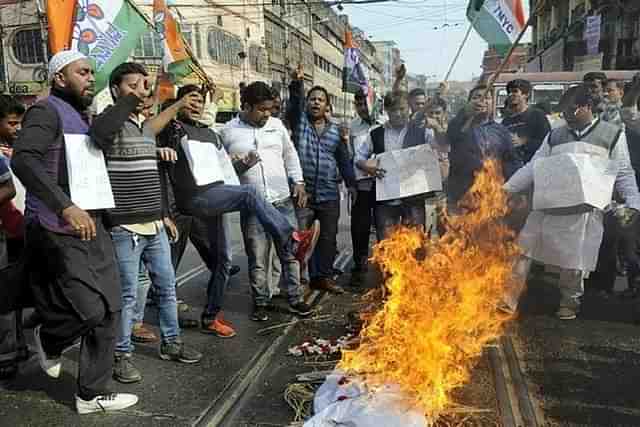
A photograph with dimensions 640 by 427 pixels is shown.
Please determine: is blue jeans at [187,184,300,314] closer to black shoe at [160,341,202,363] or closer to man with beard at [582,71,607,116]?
black shoe at [160,341,202,363]

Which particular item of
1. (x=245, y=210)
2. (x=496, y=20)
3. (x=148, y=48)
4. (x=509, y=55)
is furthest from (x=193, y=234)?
(x=148, y=48)

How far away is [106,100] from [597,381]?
22.5 m

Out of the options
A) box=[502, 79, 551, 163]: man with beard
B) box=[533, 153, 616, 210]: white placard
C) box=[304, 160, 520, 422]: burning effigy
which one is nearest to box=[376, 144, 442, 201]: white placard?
box=[304, 160, 520, 422]: burning effigy

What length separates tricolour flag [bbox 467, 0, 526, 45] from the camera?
8.06 m

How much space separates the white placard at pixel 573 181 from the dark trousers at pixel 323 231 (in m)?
2.10

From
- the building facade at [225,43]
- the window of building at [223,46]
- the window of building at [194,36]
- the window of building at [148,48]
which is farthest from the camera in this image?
the window of building at [223,46]

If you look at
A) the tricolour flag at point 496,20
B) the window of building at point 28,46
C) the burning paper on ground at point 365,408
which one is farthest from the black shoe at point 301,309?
the window of building at point 28,46

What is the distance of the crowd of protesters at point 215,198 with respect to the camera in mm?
3227

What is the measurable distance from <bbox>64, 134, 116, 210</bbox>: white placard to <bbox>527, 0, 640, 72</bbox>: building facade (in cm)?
1724

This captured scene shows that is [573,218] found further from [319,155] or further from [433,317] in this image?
[319,155]

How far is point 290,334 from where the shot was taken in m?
4.81

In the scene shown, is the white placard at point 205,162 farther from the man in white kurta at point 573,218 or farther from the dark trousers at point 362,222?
the man in white kurta at point 573,218

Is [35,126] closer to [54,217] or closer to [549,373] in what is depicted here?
[54,217]

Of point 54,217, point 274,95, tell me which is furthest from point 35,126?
point 274,95
